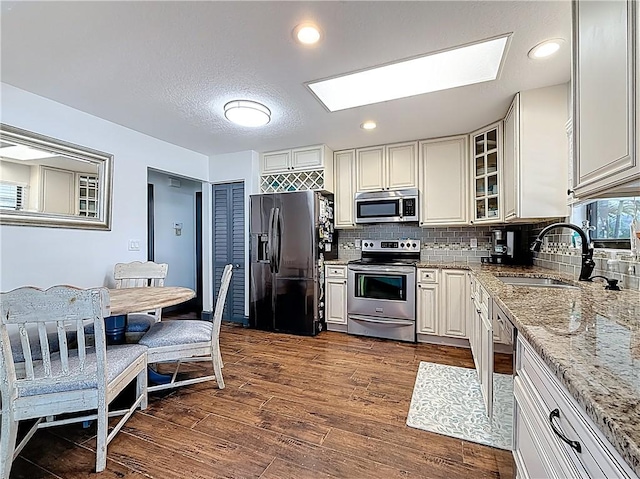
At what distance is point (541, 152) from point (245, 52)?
2377 millimetres

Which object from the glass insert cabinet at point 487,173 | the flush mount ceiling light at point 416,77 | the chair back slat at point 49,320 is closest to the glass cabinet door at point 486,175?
the glass insert cabinet at point 487,173

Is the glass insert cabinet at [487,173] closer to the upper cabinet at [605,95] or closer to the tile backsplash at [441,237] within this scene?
the tile backsplash at [441,237]

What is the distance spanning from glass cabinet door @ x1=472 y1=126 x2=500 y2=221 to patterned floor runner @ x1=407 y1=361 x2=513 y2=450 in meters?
1.65

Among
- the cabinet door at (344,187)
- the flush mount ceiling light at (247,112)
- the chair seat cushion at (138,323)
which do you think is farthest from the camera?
the cabinet door at (344,187)

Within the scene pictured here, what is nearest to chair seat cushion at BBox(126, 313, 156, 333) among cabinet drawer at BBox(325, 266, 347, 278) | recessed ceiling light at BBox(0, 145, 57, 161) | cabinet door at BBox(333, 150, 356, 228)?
recessed ceiling light at BBox(0, 145, 57, 161)

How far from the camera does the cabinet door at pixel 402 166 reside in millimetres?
3646

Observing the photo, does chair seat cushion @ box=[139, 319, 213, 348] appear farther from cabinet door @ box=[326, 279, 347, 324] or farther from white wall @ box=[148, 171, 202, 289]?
white wall @ box=[148, 171, 202, 289]

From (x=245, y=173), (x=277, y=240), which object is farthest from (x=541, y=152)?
(x=245, y=173)

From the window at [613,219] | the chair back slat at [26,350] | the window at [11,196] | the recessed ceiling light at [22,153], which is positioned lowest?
the chair back slat at [26,350]

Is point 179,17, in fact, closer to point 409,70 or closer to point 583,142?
point 409,70

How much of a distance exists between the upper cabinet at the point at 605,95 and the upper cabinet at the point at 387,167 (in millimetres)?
2390

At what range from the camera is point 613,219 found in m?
1.77

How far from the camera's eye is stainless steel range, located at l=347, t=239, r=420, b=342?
340cm

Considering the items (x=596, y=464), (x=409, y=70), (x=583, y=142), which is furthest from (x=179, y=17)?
(x=596, y=464)
